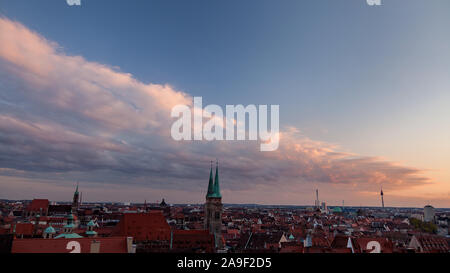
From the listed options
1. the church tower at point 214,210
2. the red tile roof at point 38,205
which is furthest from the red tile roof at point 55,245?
the red tile roof at point 38,205

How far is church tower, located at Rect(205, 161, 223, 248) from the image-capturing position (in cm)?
4826

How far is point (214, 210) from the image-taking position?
49750 mm

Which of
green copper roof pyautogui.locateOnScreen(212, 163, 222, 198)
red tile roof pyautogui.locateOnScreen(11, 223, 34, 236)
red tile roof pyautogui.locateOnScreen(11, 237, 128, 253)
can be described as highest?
green copper roof pyautogui.locateOnScreen(212, 163, 222, 198)

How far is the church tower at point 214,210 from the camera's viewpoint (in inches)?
1900

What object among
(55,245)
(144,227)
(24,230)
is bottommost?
(24,230)

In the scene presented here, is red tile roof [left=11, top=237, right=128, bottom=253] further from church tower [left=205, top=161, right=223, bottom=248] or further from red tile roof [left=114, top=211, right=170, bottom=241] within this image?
church tower [left=205, top=161, right=223, bottom=248]

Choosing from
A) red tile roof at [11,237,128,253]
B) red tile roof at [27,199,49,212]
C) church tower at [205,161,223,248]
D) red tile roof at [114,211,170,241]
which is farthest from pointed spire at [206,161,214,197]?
red tile roof at [27,199,49,212]

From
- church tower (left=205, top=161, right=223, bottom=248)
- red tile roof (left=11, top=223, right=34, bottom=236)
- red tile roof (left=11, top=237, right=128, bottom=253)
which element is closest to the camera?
red tile roof (left=11, top=237, right=128, bottom=253)

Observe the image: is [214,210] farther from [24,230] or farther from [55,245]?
[24,230]

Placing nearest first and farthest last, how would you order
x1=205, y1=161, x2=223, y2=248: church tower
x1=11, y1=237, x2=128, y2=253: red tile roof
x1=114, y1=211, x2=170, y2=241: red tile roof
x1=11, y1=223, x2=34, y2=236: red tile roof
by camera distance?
x1=11, y1=237, x2=128, y2=253: red tile roof < x1=114, y1=211, x2=170, y2=241: red tile roof < x1=11, y1=223, x2=34, y2=236: red tile roof < x1=205, y1=161, x2=223, y2=248: church tower

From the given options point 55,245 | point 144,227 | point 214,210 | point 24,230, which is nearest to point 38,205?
point 24,230
